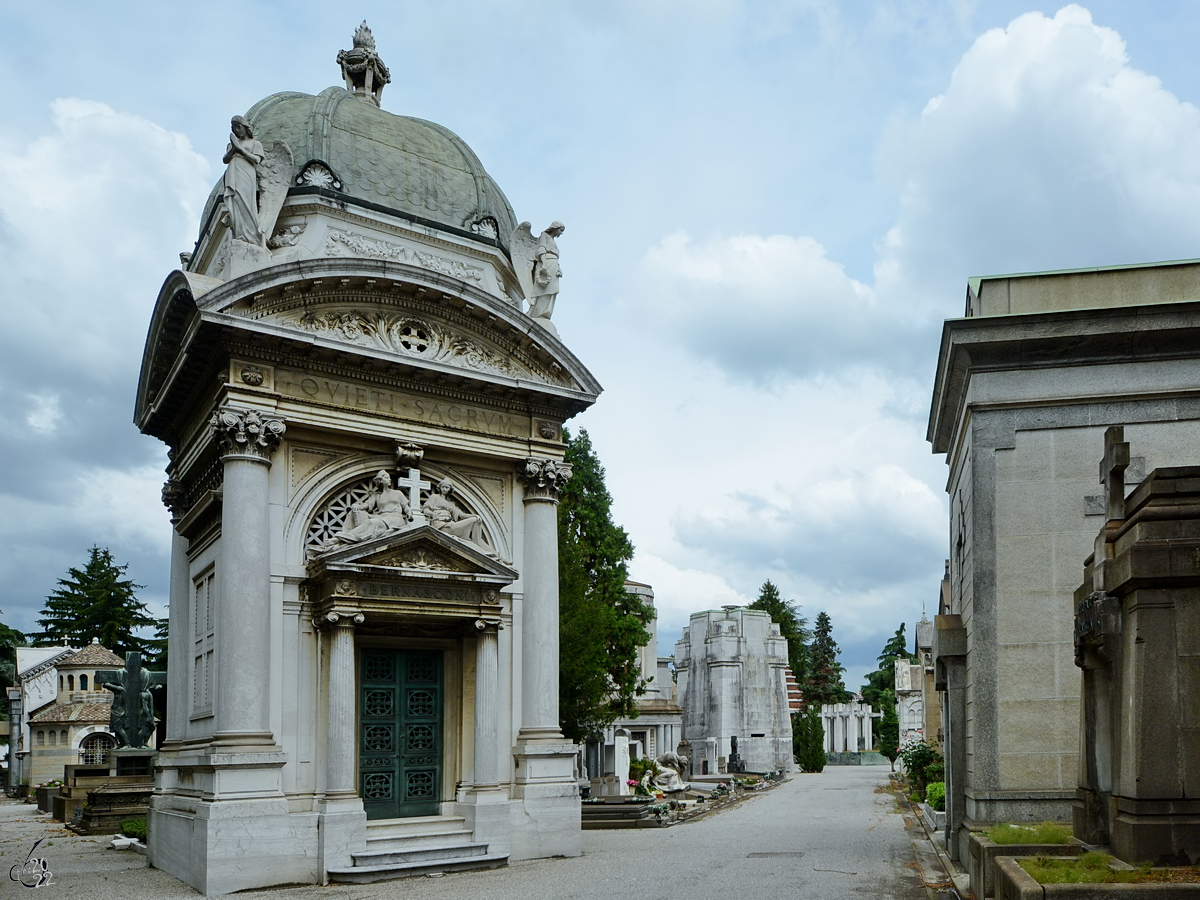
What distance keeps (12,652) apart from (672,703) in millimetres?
46050

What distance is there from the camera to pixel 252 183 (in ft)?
56.6

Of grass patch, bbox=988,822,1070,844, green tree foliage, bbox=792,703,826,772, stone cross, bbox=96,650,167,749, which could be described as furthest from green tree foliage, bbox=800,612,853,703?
grass patch, bbox=988,822,1070,844

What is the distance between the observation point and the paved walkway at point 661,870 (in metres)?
13.1

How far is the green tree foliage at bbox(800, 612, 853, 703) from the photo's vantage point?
93.9 m

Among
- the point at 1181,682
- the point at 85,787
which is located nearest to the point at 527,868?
the point at 1181,682

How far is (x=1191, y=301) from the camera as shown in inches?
515

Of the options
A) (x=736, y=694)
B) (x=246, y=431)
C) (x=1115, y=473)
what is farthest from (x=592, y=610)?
(x=736, y=694)

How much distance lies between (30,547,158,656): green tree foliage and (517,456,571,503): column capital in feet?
183

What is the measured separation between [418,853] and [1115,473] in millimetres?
10570

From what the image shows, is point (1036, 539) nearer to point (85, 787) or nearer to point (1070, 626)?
point (1070, 626)

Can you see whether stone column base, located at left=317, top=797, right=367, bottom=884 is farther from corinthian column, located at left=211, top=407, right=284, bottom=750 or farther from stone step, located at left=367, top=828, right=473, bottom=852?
corinthian column, located at left=211, top=407, right=284, bottom=750

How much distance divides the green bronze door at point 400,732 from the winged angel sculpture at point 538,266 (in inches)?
248

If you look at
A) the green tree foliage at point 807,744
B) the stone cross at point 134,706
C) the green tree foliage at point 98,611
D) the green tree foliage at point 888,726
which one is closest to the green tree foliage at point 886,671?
the green tree foliage at point 888,726

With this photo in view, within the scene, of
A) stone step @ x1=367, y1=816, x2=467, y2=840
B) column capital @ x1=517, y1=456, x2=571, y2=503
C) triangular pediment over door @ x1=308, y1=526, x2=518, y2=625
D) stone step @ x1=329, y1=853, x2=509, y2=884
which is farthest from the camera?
column capital @ x1=517, y1=456, x2=571, y2=503
